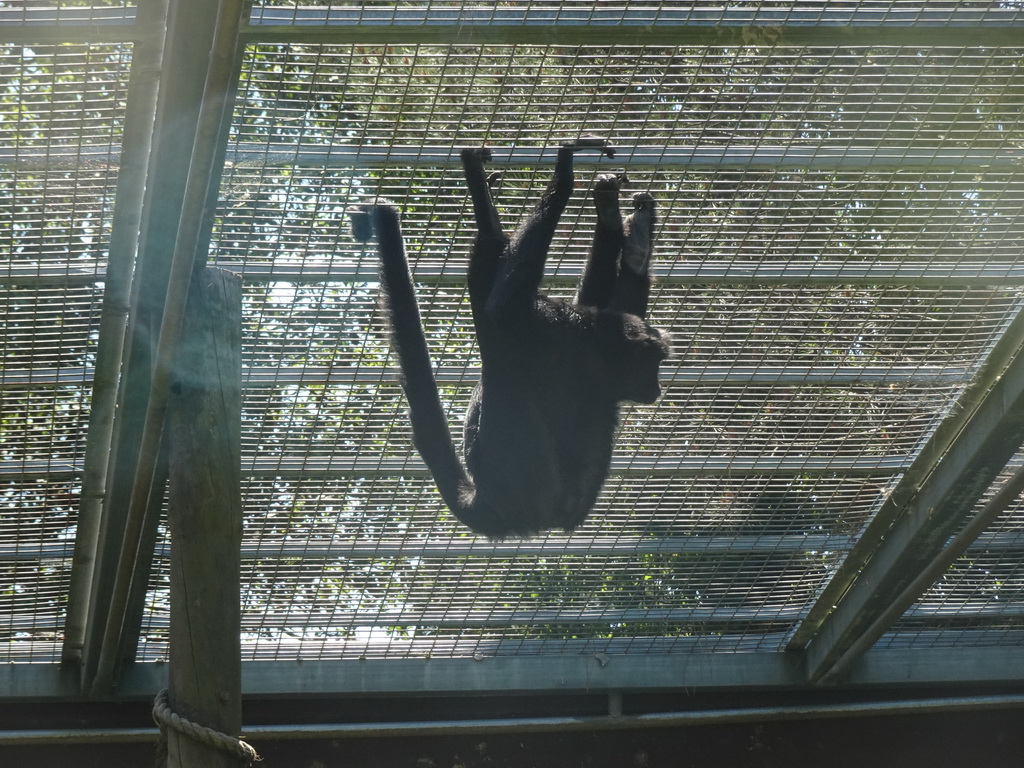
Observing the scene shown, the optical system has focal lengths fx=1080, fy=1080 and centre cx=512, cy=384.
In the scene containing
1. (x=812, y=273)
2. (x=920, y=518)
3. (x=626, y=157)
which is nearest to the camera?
(x=626, y=157)

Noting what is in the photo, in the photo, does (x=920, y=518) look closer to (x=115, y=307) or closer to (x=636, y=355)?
(x=636, y=355)

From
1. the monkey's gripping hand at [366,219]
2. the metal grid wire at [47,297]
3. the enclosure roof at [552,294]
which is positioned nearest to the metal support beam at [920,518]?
the enclosure roof at [552,294]

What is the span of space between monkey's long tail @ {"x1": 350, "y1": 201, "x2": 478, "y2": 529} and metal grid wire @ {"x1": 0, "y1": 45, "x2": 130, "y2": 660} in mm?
1097

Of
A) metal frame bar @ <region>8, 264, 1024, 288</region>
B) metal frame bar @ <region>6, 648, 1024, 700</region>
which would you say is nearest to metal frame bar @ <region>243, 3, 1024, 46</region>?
metal frame bar @ <region>8, 264, 1024, 288</region>

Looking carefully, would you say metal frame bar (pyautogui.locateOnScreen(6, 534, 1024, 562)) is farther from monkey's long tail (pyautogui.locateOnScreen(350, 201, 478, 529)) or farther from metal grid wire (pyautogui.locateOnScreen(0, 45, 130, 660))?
metal grid wire (pyautogui.locateOnScreen(0, 45, 130, 660))

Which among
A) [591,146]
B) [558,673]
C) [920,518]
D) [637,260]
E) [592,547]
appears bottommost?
[558,673]

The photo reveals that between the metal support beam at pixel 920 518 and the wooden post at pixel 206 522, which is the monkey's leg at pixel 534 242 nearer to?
the wooden post at pixel 206 522

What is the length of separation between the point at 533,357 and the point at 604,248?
1.95 ft

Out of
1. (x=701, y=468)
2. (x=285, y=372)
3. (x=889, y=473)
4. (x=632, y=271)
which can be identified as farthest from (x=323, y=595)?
(x=889, y=473)

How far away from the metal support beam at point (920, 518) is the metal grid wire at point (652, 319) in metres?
0.13

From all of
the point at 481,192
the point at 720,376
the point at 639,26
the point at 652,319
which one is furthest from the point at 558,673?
the point at 639,26

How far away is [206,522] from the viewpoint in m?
3.92

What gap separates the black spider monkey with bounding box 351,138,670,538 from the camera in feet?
14.7

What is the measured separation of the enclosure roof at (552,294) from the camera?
424 centimetres
